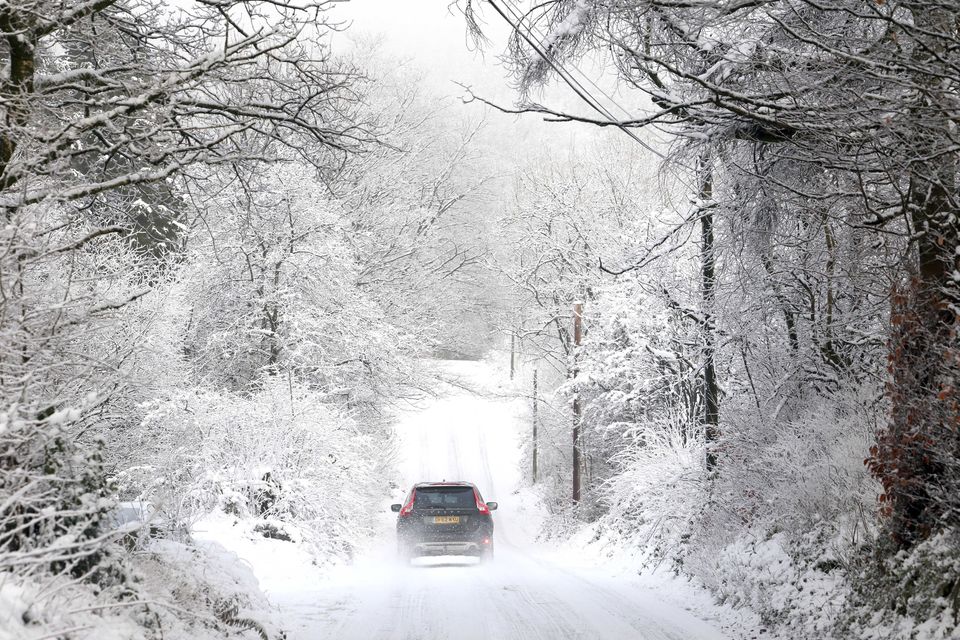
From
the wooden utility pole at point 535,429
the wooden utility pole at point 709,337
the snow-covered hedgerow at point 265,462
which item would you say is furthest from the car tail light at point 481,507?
the wooden utility pole at point 535,429

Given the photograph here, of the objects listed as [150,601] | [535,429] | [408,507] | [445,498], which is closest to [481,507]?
[445,498]

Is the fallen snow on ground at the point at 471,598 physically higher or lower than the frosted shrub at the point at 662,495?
lower

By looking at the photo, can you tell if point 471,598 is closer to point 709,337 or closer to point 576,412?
point 709,337

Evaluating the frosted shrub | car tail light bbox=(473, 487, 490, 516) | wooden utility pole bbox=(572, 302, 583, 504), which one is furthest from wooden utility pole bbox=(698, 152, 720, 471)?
wooden utility pole bbox=(572, 302, 583, 504)

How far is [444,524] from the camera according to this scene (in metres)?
15.6

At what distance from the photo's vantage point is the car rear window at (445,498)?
51.6 ft

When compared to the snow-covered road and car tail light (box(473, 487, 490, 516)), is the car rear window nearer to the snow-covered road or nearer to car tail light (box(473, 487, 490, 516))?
car tail light (box(473, 487, 490, 516))

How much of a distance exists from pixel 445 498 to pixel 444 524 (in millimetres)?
520

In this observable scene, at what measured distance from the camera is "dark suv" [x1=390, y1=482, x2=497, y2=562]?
15.5 m

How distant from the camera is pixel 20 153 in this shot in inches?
245

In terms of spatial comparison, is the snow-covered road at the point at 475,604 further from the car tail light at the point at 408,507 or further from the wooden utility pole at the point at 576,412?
the wooden utility pole at the point at 576,412

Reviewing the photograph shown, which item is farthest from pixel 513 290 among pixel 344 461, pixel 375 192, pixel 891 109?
pixel 891 109

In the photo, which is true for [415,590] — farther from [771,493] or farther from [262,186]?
[262,186]

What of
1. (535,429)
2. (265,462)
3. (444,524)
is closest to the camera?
(444,524)
